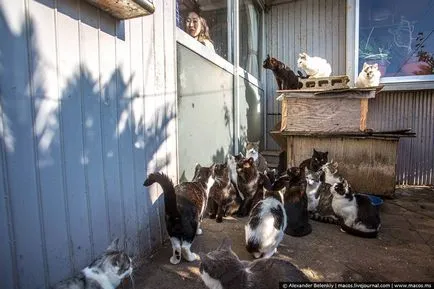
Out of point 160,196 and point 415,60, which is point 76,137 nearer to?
point 160,196

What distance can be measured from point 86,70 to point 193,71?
6.39 ft

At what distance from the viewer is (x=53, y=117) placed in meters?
1.71

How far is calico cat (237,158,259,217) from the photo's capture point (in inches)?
152

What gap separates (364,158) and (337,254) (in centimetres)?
277

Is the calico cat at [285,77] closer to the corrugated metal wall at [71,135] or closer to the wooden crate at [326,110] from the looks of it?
the wooden crate at [326,110]

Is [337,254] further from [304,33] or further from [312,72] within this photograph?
[304,33]

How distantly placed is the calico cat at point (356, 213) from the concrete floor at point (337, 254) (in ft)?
0.33

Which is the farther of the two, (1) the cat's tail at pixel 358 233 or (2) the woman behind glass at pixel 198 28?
(2) the woman behind glass at pixel 198 28

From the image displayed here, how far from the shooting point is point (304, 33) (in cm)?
741

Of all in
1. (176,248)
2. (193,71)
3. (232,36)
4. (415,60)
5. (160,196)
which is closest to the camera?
(176,248)

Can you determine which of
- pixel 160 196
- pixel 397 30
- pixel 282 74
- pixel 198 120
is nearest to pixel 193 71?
pixel 198 120

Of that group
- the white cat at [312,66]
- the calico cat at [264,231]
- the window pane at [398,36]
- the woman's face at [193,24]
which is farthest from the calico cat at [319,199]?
the window pane at [398,36]

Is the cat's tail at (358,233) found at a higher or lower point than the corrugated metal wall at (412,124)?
lower

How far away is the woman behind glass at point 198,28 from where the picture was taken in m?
3.95
